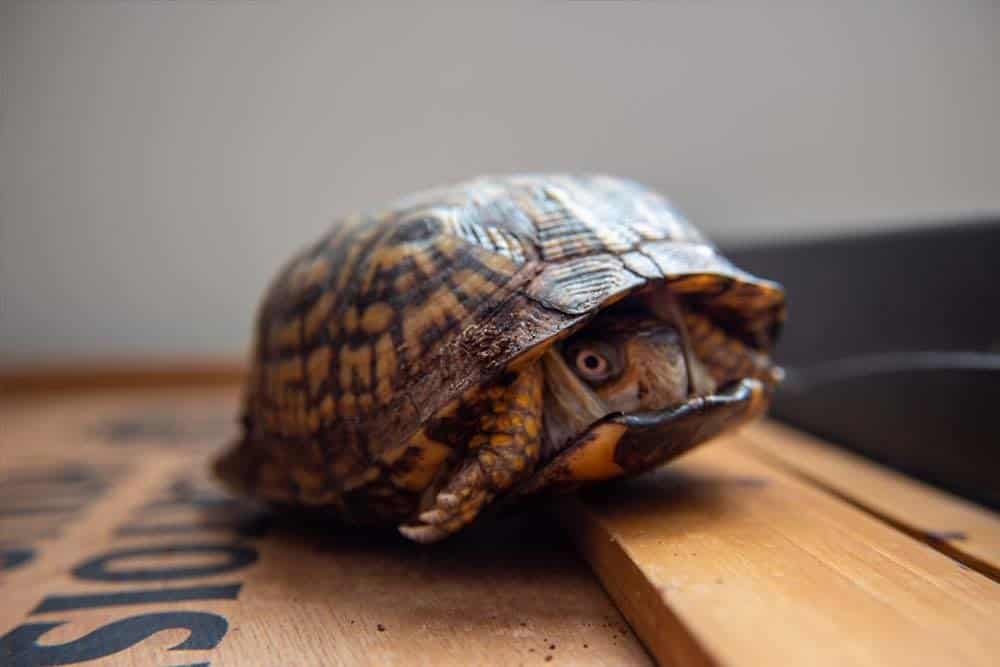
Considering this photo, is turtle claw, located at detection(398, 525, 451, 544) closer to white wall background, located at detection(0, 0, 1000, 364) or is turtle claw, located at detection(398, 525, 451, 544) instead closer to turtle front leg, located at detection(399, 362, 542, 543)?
turtle front leg, located at detection(399, 362, 542, 543)

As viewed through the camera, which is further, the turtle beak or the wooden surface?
the turtle beak

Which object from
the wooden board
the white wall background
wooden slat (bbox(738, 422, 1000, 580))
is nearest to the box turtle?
the wooden board

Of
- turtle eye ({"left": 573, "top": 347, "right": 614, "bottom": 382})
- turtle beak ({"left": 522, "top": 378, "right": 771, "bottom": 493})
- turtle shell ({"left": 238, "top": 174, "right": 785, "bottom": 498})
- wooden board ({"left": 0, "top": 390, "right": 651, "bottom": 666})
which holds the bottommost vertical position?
wooden board ({"left": 0, "top": 390, "right": 651, "bottom": 666})

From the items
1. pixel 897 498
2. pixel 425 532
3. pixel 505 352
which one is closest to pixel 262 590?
pixel 425 532

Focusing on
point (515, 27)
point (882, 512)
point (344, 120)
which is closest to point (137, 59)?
point (344, 120)

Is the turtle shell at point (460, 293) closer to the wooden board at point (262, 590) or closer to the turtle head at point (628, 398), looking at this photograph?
the turtle head at point (628, 398)

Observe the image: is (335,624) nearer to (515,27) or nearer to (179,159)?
(515,27)
